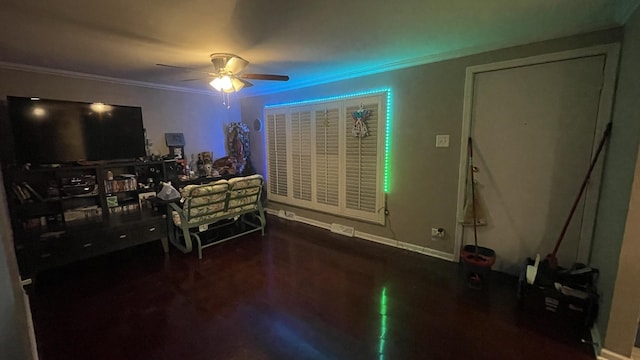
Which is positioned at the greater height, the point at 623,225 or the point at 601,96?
the point at 601,96

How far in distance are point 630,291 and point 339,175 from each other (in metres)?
2.84

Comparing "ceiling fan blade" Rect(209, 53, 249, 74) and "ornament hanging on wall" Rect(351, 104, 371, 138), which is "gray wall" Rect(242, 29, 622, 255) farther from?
"ceiling fan blade" Rect(209, 53, 249, 74)

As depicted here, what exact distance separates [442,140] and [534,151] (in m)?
0.81

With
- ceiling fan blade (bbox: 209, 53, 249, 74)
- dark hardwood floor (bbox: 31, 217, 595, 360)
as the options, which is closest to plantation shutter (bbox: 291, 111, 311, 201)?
dark hardwood floor (bbox: 31, 217, 595, 360)

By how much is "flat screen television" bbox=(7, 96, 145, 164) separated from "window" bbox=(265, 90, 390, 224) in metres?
2.06

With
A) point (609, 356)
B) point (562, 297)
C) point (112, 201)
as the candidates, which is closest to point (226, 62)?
point (112, 201)

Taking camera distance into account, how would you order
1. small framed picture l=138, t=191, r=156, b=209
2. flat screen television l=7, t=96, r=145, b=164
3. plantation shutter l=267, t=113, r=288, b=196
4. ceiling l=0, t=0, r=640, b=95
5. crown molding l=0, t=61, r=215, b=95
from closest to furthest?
ceiling l=0, t=0, r=640, b=95, flat screen television l=7, t=96, r=145, b=164, crown molding l=0, t=61, r=215, b=95, small framed picture l=138, t=191, r=156, b=209, plantation shutter l=267, t=113, r=288, b=196

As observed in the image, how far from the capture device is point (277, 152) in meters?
4.67

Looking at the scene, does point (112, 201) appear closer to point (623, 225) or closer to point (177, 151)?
point (177, 151)

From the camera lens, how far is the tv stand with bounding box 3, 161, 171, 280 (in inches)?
101

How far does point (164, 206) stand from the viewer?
3436 millimetres

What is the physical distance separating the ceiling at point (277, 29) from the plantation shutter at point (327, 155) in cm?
97

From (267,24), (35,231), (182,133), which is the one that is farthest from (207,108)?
(267,24)

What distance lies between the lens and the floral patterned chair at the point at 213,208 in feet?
10.1
